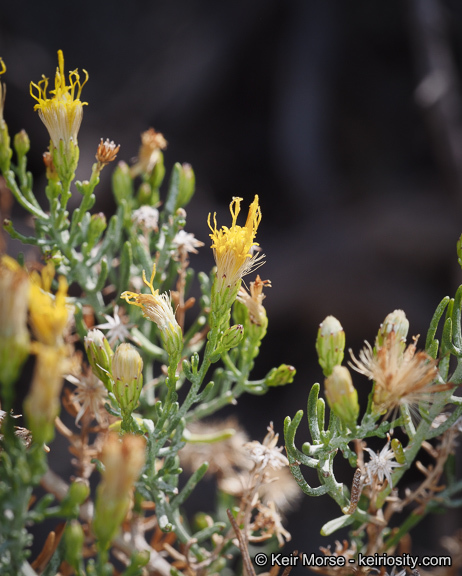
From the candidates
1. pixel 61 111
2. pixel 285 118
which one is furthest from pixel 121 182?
pixel 285 118

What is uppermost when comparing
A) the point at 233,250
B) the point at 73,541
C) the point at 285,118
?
the point at 285,118

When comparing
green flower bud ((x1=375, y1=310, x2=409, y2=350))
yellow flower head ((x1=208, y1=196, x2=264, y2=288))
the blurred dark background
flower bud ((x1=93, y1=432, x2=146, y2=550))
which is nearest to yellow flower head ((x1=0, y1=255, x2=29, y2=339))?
flower bud ((x1=93, y1=432, x2=146, y2=550))

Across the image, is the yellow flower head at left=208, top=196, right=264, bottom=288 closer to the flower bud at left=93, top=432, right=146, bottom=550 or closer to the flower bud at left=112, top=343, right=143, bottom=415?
the flower bud at left=112, top=343, right=143, bottom=415

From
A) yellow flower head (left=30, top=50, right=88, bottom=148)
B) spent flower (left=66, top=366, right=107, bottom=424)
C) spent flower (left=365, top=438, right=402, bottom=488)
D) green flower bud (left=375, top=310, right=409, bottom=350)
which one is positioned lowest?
spent flower (left=365, top=438, right=402, bottom=488)

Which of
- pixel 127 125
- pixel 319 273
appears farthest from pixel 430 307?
pixel 127 125

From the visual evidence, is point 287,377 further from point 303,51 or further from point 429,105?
point 303,51

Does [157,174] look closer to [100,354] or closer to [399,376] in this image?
[100,354]

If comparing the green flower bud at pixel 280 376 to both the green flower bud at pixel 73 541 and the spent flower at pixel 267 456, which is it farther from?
the green flower bud at pixel 73 541
